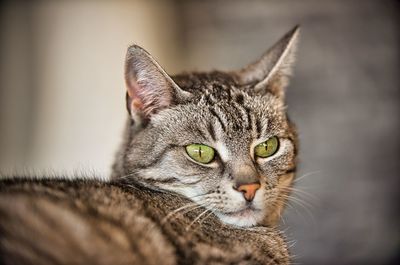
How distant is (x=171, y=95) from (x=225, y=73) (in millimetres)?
477

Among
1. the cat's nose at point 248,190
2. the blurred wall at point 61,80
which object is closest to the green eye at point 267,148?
the cat's nose at point 248,190

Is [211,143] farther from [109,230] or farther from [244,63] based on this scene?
[244,63]

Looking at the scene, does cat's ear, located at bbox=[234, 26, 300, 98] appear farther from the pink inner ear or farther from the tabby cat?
the pink inner ear

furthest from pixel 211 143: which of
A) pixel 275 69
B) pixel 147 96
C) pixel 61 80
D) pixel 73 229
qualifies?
pixel 61 80

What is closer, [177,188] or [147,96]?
[177,188]

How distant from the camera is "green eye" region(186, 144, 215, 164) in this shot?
1.94 m

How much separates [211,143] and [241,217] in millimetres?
277

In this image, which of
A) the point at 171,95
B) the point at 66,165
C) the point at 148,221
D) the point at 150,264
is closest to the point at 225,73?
the point at 171,95

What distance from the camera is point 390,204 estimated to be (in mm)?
4082

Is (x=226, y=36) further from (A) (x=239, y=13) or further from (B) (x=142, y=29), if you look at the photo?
(B) (x=142, y=29)

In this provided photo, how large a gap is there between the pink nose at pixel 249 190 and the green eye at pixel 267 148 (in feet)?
0.57

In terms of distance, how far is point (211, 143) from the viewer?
1948mm

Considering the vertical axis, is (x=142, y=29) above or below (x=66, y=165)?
above

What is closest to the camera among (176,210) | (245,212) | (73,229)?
(73,229)
